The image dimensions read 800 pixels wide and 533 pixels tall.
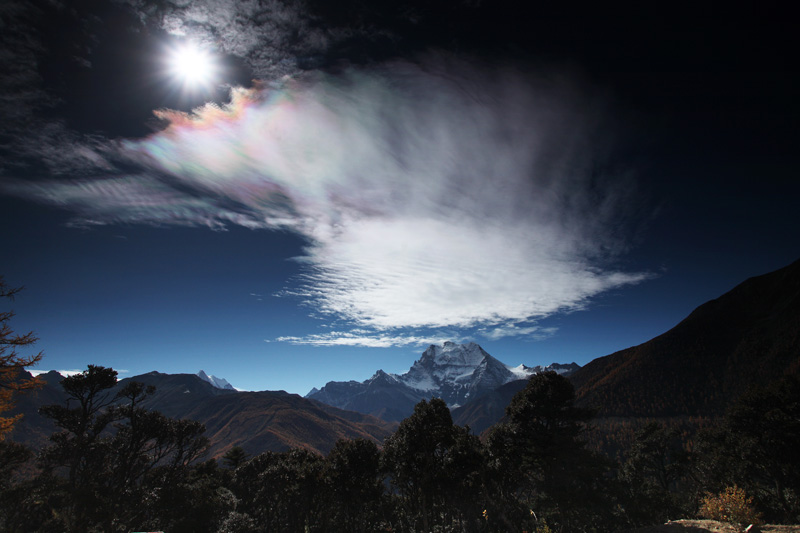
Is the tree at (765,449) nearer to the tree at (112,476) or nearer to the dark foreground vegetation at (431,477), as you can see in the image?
the dark foreground vegetation at (431,477)

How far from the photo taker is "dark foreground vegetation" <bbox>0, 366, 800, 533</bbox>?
27953mm

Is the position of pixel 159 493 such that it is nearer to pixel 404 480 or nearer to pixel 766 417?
pixel 404 480

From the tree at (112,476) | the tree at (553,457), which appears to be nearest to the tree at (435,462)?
the tree at (553,457)

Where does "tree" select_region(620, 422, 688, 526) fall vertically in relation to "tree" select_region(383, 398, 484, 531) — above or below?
below

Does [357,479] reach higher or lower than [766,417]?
lower

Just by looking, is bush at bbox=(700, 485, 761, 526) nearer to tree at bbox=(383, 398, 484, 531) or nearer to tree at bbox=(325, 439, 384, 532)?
tree at bbox=(383, 398, 484, 531)

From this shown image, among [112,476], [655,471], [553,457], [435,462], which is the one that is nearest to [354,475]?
[435,462]

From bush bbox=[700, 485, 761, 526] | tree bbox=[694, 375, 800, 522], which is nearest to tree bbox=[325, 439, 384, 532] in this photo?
bush bbox=[700, 485, 761, 526]

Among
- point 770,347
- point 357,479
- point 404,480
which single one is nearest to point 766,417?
point 404,480

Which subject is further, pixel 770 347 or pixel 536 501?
pixel 770 347

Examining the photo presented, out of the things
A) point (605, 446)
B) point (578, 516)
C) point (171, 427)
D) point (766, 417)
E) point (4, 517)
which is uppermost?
point (171, 427)

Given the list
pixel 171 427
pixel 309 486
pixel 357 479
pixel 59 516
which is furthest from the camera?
pixel 171 427

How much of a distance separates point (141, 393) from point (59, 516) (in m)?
11.0

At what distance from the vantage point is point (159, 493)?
31969mm
